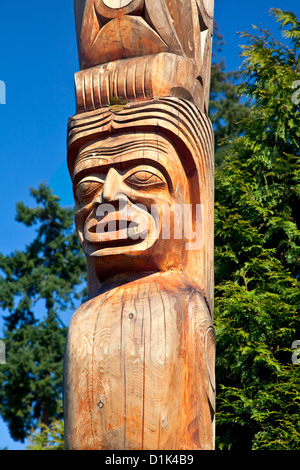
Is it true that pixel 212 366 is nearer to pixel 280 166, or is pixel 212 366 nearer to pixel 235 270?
pixel 235 270

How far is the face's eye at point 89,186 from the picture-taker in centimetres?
404

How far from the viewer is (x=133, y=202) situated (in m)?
3.95

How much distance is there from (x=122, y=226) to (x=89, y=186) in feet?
1.32

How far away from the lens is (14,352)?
54.7 ft

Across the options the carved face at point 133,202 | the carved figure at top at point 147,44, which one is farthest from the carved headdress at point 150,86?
the carved face at point 133,202

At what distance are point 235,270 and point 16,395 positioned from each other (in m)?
10.8

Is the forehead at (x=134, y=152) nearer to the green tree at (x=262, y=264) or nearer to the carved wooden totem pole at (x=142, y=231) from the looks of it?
the carved wooden totem pole at (x=142, y=231)

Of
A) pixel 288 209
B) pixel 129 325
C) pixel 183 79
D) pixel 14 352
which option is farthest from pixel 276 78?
pixel 14 352

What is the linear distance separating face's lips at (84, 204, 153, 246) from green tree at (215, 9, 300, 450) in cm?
346

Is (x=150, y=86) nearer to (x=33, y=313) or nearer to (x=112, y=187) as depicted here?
(x=112, y=187)

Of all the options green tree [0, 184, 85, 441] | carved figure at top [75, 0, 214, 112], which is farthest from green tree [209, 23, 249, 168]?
carved figure at top [75, 0, 214, 112]

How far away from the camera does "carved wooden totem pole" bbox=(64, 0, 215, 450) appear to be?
3500mm

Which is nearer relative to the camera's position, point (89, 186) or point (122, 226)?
point (122, 226)

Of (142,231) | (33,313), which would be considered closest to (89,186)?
(142,231)
